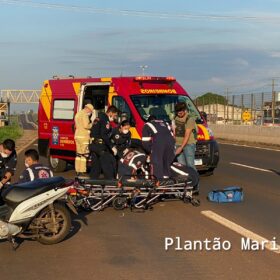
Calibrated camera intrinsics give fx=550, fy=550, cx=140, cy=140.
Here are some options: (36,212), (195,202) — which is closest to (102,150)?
(195,202)

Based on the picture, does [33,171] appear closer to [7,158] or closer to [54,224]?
[54,224]

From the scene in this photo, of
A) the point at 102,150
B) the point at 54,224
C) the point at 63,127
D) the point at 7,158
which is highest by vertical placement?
the point at 63,127

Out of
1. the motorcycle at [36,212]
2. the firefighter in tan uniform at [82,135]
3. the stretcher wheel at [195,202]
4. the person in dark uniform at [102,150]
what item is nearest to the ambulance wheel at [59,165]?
the firefighter in tan uniform at [82,135]

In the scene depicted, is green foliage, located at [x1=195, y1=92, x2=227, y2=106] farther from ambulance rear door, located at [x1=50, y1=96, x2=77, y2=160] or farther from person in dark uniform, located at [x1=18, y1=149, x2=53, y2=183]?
person in dark uniform, located at [x1=18, y1=149, x2=53, y2=183]

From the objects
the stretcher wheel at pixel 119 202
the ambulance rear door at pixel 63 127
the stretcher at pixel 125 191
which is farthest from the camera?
the ambulance rear door at pixel 63 127

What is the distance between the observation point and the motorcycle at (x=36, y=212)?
21.0ft

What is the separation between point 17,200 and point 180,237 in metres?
2.09

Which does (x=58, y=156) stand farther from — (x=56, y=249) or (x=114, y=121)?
(x=56, y=249)

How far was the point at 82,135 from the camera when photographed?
1258 cm

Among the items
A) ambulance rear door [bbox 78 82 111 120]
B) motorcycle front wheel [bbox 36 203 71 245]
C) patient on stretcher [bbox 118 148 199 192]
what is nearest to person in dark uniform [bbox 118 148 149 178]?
patient on stretcher [bbox 118 148 199 192]

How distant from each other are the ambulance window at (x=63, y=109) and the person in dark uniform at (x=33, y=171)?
7.21 metres

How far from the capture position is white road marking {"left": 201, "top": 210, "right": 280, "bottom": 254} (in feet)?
21.1

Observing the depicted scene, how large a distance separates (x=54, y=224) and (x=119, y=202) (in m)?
2.35

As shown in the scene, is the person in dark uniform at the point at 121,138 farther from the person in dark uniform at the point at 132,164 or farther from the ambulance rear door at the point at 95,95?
the ambulance rear door at the point at 95,95
